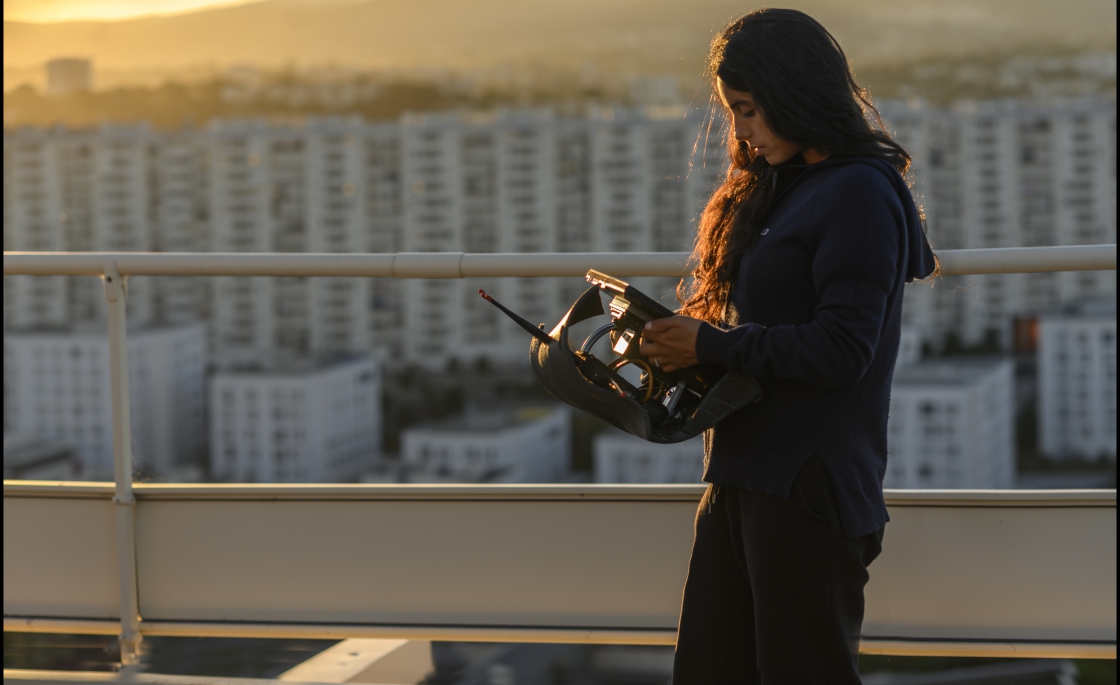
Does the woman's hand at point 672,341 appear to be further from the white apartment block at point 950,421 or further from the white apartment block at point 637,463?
the white apartment block at point 637,463

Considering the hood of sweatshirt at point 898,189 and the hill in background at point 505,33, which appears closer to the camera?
the hood of sweatshirt at point 898,189

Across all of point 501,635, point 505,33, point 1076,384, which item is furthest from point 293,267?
point 505,33

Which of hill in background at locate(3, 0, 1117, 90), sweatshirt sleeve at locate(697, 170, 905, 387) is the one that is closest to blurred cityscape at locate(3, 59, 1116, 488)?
hill in background at locate(3, 0, 1117, 90)

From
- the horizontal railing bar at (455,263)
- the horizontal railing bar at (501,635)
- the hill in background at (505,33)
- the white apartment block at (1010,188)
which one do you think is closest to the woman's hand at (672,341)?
the horizontal railing bar at (455,263)

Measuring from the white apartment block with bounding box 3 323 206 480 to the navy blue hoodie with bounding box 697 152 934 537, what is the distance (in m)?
49.0

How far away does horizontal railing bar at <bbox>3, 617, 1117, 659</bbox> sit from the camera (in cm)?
169

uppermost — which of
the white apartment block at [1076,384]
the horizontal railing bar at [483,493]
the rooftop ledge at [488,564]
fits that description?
the horizontal railing bar at [483,493]

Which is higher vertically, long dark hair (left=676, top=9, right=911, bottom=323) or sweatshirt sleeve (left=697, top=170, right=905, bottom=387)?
long dark hair (left=676, top=9, right=911, bottom=323)

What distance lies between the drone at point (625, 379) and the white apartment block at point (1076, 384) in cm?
4991

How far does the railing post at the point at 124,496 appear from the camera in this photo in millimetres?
1805

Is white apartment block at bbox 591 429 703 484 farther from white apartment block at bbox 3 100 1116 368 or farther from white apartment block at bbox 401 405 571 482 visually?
white apartment block at bbox 3 100 1116 368

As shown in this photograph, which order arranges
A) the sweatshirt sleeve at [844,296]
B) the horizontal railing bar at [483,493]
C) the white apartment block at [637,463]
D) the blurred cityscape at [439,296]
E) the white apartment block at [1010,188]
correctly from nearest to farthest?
1. the sweatshirt sleeve at [844,296]
2. the horizontal railing bar at [483,493]
3. the white apartment block at [637,463]
4. the blurred cityscape at [439,296]
5. the white apartment block at [1010,188]

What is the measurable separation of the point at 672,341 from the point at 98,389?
5274 cm

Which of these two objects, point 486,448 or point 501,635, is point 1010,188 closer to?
point 486,448
